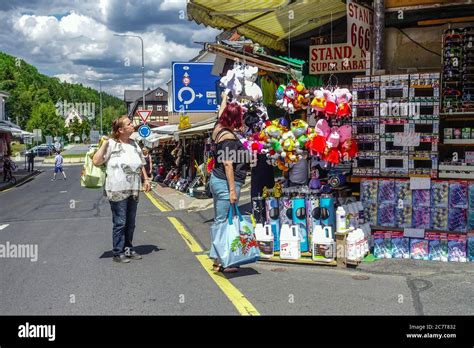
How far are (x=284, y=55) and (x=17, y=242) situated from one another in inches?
255

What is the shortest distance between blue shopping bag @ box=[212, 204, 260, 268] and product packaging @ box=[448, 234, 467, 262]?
102 inches

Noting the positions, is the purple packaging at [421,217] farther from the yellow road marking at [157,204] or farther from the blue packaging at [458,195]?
the yellow road marking at [157,204]

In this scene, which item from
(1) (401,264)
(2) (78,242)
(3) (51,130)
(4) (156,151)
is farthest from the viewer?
(3) (51,130)

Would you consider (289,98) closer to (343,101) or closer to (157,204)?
(343,101)

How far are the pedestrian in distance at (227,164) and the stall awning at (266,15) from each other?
122 inches

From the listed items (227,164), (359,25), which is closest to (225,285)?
(227,164)

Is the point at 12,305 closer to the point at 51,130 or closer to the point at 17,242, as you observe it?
the point at 17,242

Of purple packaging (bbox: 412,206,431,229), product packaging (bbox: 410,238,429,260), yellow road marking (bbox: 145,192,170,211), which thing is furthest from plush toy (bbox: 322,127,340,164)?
yellow road marking (bbox: 145,192,170,211)

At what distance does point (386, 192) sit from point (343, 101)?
1.38 m

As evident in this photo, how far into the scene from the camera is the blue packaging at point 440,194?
6.77 m

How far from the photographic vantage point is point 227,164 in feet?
19.8

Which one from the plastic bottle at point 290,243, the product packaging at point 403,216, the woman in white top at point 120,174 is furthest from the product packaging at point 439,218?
the woman in white top at point 120,174

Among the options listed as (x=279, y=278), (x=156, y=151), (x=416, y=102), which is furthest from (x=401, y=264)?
(x=156, y=151)
